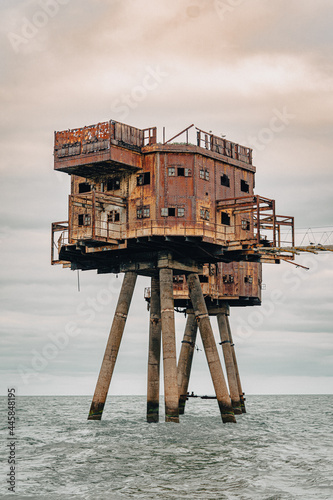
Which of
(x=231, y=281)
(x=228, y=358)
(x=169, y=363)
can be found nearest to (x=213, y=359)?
(x=169, y=363)

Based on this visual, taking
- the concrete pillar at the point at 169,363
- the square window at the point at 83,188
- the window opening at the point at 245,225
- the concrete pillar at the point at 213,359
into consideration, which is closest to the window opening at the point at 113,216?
the square window at the point at 83,188

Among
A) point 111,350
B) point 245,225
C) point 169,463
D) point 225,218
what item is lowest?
point 169,463

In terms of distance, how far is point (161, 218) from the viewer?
4356 centimetres

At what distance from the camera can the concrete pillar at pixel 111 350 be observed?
146 feet

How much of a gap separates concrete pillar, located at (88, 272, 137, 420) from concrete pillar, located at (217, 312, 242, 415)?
1535 cm

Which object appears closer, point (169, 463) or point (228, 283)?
point (169, 463)

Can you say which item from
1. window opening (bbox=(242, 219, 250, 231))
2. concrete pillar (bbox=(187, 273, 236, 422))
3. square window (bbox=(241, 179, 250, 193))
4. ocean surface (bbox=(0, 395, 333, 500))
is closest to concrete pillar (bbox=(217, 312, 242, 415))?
ocean surface (bbox=(0, 395, 333, 500))

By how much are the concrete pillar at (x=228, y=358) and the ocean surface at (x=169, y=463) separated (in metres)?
12.0

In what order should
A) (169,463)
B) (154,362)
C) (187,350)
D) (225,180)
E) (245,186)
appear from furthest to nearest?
(187,350)
(245,186)
(154,362)
(225,180)
(169,463)

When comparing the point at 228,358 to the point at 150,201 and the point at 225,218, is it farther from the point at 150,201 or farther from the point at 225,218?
the point at 150,201

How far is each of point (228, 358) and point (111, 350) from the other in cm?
1696

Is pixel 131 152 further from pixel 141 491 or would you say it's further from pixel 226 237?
pixel 141 491

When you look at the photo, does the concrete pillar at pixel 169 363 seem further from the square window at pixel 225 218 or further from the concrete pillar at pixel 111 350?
the square window at pixel 225 218

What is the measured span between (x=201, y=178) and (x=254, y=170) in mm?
6585
